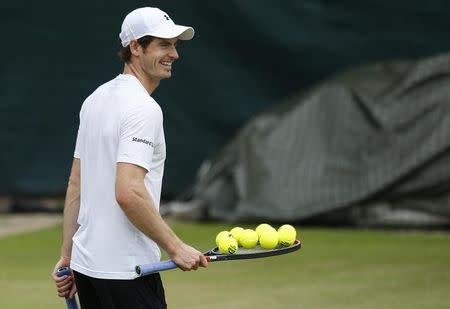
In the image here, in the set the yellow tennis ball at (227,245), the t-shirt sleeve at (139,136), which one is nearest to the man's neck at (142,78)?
the t-shirt sleeve at (139,136)

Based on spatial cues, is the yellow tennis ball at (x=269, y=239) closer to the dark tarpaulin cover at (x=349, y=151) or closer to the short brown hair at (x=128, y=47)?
the short brown hair at (x=128, y=47)

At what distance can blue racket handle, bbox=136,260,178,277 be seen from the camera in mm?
3381

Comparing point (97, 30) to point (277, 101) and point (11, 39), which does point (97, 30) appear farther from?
point (277, 101)

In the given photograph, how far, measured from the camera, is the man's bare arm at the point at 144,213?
3.37m

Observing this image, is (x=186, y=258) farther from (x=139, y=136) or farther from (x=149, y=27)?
(x=149, y=27)

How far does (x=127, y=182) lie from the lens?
3371mm

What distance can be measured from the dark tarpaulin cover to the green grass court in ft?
1.01

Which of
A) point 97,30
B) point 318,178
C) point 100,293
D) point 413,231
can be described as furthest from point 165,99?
point 100,293

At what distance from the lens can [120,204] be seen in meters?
3.39

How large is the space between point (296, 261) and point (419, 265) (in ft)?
2.37

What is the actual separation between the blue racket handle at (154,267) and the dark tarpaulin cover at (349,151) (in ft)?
18.1

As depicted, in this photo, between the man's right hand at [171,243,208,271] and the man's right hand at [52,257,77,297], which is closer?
the man's right hand at [171,243,208,271]

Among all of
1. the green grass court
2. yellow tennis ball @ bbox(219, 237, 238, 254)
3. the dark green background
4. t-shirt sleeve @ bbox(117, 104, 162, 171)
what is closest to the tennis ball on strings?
yellow tennis ball @ bbox(219, 237, 238, 254)

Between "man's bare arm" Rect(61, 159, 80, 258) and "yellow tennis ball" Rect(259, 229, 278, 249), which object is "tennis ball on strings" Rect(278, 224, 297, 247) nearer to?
"yellow tennis ball" Rect(259, 229, 278, 249)
